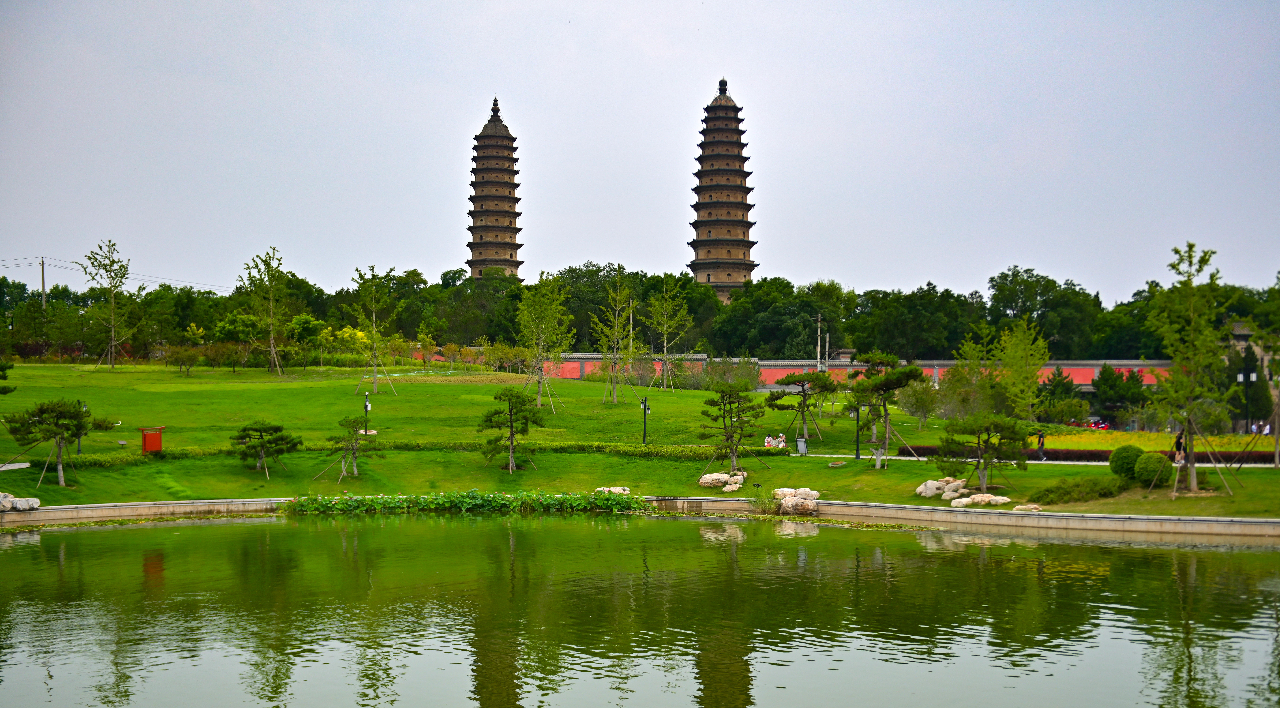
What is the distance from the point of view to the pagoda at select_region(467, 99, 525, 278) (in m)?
111

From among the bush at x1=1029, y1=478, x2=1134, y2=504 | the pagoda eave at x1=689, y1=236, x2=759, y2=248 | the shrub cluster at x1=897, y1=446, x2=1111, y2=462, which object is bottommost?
the bush at x1=1029, y1=478, x2=1134, y2=504

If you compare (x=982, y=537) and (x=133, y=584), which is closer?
(x=133, y=584)

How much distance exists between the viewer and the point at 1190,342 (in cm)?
2655

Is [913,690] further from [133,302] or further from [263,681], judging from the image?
[133,302]

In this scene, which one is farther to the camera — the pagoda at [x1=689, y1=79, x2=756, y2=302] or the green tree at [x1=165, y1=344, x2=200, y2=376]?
the pagoda at [x1=689, y1=79, x2=756, y2=302]

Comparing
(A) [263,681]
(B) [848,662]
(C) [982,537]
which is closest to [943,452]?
(C) [982,537]

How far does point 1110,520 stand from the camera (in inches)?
945

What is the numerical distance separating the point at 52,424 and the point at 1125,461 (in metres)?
29.9

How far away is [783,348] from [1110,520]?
57864 millimetres

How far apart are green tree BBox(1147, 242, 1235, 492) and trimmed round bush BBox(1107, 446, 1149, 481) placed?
50.0 inches

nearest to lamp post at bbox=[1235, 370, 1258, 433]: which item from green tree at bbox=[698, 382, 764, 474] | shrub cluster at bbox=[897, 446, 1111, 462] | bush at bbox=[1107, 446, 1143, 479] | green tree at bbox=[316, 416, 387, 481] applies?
shrub cluster at bbox=[897, 446, 1111, 462]

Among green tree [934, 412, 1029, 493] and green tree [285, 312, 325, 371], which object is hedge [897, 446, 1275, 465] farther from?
green tree [285, 312, 325, 371]

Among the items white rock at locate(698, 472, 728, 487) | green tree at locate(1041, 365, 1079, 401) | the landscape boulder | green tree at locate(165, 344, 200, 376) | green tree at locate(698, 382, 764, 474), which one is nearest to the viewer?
the landscape boulder

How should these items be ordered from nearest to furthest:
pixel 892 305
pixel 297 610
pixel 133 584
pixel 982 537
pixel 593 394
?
pixel 297 610
pixel 133 584
pixel 982 537
pixel 593 394
pixel 892 305
